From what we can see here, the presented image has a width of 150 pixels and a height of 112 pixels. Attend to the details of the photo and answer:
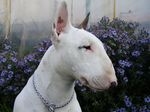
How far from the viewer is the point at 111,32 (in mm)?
5812

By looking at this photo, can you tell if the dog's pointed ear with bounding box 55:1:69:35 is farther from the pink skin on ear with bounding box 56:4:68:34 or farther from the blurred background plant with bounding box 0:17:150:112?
the blurred background plant with bounding box 0:17:150:112

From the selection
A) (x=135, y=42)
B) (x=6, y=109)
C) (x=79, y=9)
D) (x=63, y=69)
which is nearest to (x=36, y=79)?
(x=63, y=69)

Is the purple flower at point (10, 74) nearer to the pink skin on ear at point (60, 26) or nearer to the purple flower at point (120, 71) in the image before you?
the purple flower at point (120, 71)

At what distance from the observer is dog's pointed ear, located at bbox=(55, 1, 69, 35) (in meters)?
3.70

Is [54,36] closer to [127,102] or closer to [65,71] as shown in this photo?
[65,71]

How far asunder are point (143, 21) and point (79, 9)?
2.77 ft

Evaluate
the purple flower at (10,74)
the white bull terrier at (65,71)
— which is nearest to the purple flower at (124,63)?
the purple flower at (10,74)

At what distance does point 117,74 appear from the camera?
18.3ft

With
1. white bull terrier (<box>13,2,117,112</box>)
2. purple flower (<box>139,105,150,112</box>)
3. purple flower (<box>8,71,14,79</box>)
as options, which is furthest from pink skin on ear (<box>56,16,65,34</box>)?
purple flower (<box>8,71,14,79</box>)

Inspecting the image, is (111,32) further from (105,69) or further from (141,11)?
(105,69)

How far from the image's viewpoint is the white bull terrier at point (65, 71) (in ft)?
11.6

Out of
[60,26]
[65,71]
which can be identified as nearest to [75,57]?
[65,71]

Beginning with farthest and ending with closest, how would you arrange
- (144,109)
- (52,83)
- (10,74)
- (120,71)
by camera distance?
(10,74) → (120,71) → (144,109) → (52,83)

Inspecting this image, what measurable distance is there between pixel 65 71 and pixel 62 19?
36 centimetres
